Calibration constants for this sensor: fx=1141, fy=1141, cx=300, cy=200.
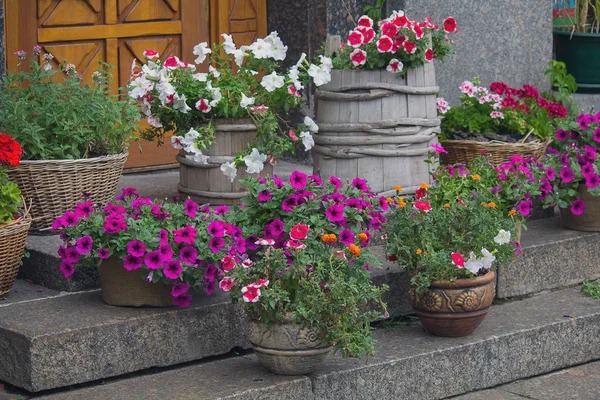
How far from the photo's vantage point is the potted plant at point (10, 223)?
4.61m

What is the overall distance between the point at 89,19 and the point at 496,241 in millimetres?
2919

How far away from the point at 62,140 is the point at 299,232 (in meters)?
1.43

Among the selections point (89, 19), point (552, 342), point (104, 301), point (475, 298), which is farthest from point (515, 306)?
point (89, 19)

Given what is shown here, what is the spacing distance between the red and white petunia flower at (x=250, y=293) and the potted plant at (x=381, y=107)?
1.51 metres

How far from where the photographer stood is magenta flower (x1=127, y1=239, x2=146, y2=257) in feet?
13.9

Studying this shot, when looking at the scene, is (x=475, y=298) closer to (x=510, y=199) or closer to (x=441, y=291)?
(x=441, y=291)

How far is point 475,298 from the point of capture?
4.69 meters

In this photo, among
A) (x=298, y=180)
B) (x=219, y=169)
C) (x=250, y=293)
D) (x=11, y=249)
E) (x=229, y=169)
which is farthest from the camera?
(x=219, y=169)

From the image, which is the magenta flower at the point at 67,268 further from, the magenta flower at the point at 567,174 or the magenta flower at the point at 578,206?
the magenta flower at the point at 578,206

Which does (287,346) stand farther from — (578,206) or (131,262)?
(578,206)

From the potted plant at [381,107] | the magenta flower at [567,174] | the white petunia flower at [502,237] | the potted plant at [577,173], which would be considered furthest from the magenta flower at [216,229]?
the magenta flower at [567,174]

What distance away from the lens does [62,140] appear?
5121mm

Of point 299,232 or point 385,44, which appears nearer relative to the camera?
point 299,232

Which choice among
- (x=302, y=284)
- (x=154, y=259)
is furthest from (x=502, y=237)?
(x=154, y=259)
